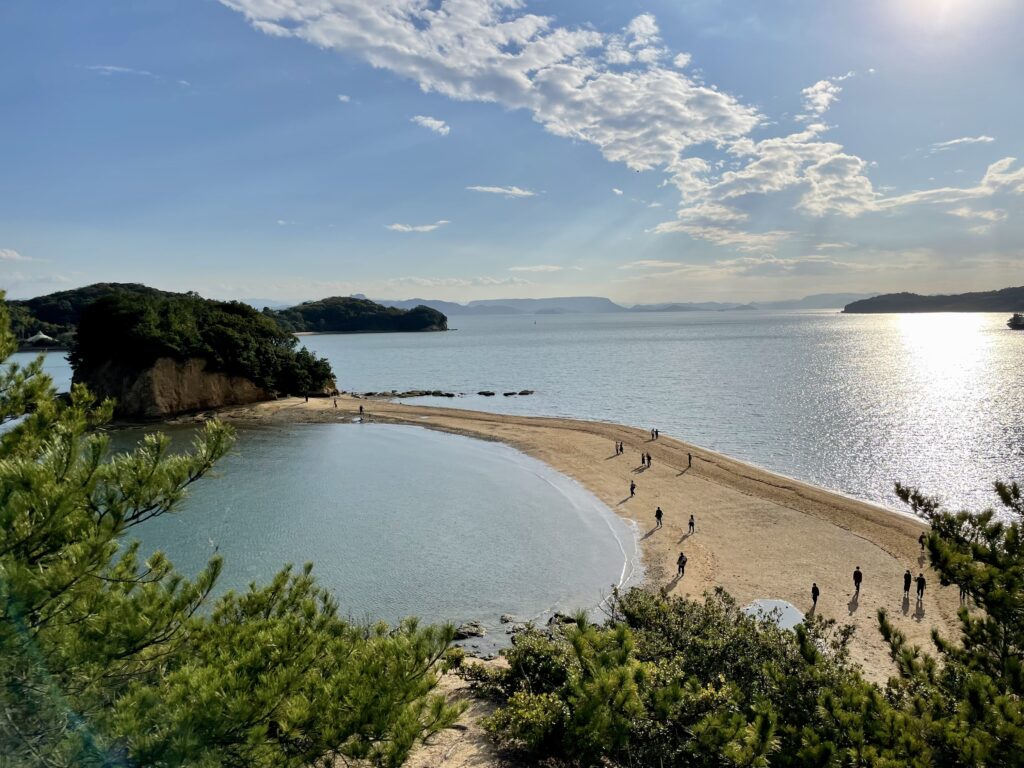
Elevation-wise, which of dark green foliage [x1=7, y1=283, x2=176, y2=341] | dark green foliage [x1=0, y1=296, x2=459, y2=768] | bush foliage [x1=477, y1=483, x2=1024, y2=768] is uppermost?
dark green foliage [x1=7, y1=283, x2=176, y2=341]

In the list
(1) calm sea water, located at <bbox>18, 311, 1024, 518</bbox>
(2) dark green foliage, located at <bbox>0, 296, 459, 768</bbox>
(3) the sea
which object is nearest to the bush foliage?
(2) dark green foliage, located at <bbox>0, 296, 459, 768</bbox>

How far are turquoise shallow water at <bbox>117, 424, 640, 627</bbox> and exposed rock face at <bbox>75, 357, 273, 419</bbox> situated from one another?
1752 centimetres

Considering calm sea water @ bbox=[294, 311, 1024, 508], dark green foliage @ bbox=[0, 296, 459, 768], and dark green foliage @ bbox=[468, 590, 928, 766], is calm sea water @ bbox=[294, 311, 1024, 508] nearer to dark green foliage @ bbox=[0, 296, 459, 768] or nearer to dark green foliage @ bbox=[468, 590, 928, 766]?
Answer: dark green foliage @ bbox=[468, 590, 928, 766]

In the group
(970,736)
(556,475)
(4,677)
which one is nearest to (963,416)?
(556,475)

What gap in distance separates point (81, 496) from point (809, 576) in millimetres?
23298

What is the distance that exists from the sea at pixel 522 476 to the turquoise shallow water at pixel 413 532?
10 centimetres

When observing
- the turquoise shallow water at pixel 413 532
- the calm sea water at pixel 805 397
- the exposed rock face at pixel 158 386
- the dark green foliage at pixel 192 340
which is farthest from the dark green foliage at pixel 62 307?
the turquoise shallow water at pixel 413 532

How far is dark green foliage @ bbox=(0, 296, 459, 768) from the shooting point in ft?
16.5

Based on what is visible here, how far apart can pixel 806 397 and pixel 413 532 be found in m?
50.8

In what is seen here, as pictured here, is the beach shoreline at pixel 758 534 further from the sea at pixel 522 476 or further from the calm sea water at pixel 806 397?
the calm sea water at pixel 806 397

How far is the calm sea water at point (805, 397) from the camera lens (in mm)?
36625

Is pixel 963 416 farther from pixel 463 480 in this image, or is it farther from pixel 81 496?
pixel 81 496

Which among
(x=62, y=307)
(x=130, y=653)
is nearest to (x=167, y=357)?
(x=130, y=653)

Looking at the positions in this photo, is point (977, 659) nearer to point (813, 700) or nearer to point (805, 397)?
point (813, 700)
